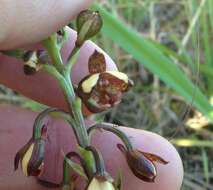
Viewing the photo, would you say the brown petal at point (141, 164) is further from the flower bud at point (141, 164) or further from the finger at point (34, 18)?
the finger at point (34, 18)

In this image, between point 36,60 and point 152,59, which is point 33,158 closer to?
point 36,60

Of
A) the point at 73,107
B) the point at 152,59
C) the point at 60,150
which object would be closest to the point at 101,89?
the point at 73,107

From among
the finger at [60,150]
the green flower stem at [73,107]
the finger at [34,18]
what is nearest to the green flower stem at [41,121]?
the green flower stem at [73,107]

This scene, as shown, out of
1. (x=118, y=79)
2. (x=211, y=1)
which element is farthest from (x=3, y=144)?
(x=211, y=1)

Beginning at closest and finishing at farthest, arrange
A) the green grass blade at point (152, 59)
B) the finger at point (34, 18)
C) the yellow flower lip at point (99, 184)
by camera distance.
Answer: the yellow flower lip at point (99, 184)
the finger at point (34, 18)
the green grass blade at point (152, 59)

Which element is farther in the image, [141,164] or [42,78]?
[42,78]

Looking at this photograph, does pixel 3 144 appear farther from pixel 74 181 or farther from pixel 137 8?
pixel 137 8

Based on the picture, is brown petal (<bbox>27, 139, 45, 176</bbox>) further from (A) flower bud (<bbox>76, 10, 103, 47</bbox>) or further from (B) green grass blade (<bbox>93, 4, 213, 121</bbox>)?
(B) green grass blade (<bbox>93, 4, 213, 121</bbox>)

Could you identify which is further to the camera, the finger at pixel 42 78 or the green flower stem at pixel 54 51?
the finger at pixel 42 78
